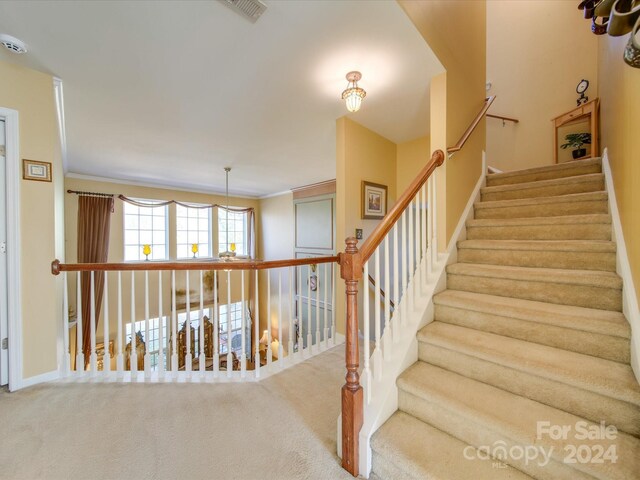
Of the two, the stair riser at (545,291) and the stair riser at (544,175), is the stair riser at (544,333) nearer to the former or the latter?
the stair riser at (545,291)

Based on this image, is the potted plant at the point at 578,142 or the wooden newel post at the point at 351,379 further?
the potted plant at the point at 578,142

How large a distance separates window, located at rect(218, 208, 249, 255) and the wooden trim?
198cm

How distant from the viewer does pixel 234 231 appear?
24.2 ft

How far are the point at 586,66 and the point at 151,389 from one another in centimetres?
566

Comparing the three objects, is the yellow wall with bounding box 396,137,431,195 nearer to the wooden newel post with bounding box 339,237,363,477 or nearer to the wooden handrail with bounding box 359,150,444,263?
the wooden handrail with bounding box 359,150,444,263

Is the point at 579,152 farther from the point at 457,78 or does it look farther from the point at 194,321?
the point at 194,321

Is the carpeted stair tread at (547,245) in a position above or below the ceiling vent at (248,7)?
below

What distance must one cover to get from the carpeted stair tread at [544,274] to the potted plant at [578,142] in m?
2.38

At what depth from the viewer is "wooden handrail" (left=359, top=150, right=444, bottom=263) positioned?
48.7 inches

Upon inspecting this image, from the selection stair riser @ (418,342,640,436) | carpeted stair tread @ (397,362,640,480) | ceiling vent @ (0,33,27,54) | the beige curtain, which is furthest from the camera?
the beige curtain

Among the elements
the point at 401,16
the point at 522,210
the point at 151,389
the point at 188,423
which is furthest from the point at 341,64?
the point at 151,389

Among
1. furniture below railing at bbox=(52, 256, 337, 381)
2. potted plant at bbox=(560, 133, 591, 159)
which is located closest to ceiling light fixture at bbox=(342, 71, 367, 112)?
furniture below railing at bbox=(52, 256, 337, 381)

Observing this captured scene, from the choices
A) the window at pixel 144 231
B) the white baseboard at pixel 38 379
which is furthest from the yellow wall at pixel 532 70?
the window at pixel 144 231

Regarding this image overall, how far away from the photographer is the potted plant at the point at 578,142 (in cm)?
301
